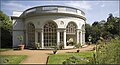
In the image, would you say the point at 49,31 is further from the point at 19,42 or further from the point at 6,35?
the point at 6,35

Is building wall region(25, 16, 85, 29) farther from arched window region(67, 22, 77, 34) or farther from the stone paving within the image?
the stone paving

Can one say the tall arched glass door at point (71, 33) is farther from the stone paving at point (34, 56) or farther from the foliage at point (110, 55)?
the foliage at point (110, 55)

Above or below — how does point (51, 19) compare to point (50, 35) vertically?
above

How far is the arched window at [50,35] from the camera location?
24.4m

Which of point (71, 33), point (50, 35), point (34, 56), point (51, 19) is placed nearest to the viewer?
point (34, 56)

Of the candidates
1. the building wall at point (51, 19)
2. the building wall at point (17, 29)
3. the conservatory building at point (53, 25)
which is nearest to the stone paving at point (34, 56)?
the conservatory building at point (53, 25)

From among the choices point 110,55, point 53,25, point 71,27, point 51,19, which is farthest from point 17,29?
point 110,55

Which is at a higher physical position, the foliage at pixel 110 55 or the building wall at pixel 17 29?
the building wall at pixel 17 29

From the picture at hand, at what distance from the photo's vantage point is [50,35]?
2442 centimetres

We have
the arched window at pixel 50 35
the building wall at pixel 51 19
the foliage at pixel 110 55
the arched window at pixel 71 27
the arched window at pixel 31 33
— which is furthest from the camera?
the arched window at pixel 31 33

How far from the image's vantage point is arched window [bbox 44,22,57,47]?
24406mm

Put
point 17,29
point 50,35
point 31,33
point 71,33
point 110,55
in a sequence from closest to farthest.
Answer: point 110,55
point 50,35
point 71,33
point 31,33
point 17,29

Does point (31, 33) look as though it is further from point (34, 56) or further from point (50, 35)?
point (34, 56)

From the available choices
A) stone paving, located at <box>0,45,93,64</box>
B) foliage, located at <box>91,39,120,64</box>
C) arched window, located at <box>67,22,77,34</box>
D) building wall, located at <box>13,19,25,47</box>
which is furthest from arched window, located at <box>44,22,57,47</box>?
foliage, located at <box>91,39,120,64</box>
